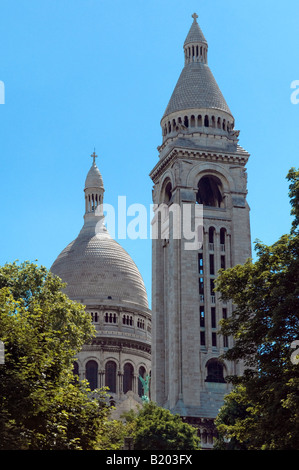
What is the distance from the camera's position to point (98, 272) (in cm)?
13462

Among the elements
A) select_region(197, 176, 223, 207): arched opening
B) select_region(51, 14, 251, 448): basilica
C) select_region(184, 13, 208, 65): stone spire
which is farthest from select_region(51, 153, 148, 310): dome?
select_region(184, 13, 208, 65): stone spire

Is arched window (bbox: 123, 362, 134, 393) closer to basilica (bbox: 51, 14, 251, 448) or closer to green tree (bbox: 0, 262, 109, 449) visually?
basilica (bbox: 51, 14, 251, 448)

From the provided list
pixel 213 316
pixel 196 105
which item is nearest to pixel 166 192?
pixel 196 105

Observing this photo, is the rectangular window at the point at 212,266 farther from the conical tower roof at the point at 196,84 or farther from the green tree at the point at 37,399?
the green tree at the point at 37,399

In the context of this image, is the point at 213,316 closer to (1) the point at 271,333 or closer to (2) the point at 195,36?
(2) the point at 195,36

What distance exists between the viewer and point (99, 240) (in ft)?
461

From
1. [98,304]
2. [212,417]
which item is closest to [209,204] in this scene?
[212,417]

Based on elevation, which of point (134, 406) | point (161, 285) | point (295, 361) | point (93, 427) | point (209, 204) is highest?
point (209, 204)

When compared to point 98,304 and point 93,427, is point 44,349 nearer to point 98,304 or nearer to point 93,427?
point 93,427

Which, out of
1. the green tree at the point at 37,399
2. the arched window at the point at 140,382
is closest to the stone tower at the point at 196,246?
the arched window at the point at 140,382

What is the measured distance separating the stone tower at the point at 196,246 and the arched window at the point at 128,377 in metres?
36.3

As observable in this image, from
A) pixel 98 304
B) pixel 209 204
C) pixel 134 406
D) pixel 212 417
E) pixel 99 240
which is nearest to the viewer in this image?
pixel 212 417

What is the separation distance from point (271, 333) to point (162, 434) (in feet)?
108

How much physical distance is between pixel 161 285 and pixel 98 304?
36911mm
